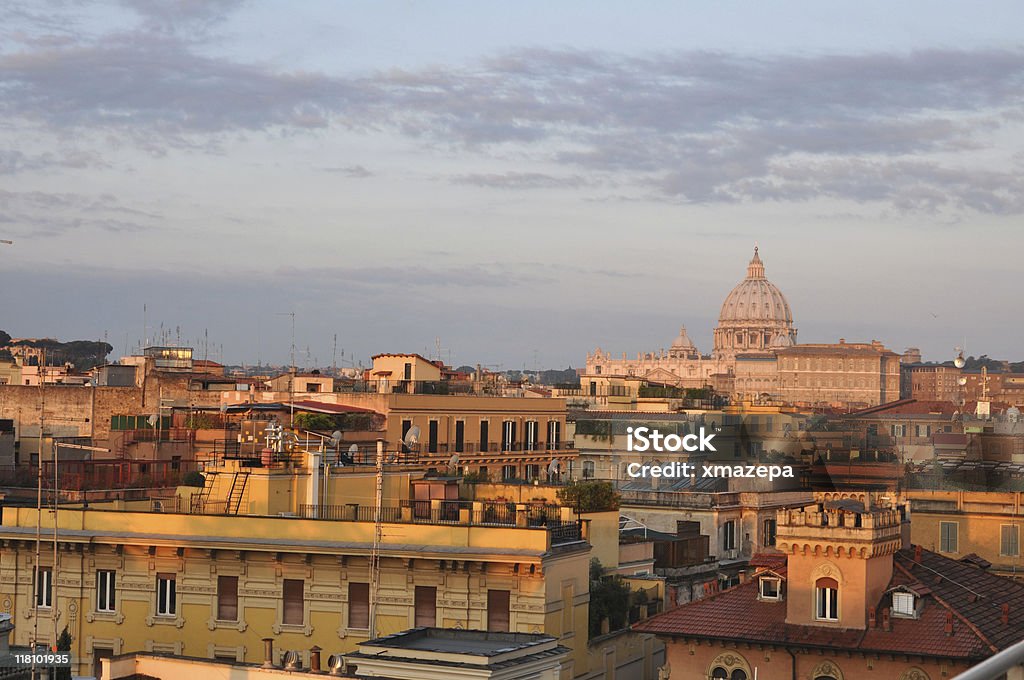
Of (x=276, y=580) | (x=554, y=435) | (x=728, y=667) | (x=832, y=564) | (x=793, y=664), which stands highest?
(x=554, y=435)

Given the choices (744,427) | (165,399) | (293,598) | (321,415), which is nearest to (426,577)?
(293,598)

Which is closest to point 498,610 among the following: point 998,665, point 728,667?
point 728,667

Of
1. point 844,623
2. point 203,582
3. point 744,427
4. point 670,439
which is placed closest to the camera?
point 844,623

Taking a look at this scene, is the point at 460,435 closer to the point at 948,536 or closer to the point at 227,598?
the point at 948,536

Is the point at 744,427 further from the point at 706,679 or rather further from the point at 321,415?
the point at 706,679

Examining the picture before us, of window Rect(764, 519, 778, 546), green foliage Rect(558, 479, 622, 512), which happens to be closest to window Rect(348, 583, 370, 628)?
green foliage Rect(558, 479, 622, 512)

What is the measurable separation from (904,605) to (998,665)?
16.2 meters

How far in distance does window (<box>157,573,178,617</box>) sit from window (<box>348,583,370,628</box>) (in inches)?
103

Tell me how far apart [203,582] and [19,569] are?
9.05 feet

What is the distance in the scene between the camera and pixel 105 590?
77.6 feet

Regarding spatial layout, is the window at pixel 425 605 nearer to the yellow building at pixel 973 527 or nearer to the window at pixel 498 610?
the window at pixel 498 610

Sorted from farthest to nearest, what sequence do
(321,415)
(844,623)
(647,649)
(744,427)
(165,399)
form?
(744,427), (165,399), (321,415), (647,649), (844,623)

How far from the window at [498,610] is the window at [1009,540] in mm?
15087

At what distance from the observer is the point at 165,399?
52.3 meters
